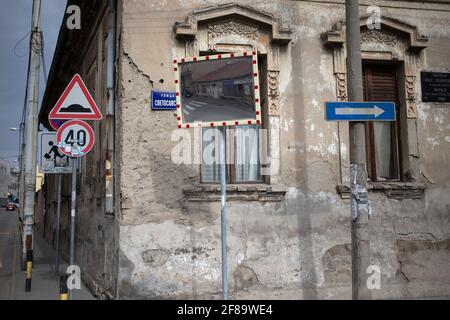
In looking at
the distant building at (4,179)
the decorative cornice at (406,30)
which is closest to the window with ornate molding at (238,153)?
the decorative cornice at (406,30)

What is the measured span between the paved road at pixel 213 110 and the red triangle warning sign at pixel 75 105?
1.74m

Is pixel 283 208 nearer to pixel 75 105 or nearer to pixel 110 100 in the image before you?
pixel 110 100

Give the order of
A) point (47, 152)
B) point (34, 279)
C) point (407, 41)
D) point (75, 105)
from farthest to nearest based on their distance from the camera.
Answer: point (34, 279) < point (47, 152) < point (407, 41) < point (75, 105)

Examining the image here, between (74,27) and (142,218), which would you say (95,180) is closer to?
(142,218)

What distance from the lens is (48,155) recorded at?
10.1 metres

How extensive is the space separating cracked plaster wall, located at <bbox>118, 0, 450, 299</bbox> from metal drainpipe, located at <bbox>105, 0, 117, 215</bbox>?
792mm

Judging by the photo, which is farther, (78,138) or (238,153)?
(238,153)

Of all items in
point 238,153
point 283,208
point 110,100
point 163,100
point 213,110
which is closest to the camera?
point 213,110

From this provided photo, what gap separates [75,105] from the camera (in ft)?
22.5

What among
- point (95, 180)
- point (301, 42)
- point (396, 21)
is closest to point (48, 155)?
point (95, 180)

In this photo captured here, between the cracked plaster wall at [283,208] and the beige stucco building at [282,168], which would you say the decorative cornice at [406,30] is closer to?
the beige stucco building at [282,168]

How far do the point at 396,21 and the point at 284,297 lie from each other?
16.5 feet

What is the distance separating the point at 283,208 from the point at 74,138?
331 centimetres

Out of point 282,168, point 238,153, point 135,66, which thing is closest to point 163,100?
point 135,66
